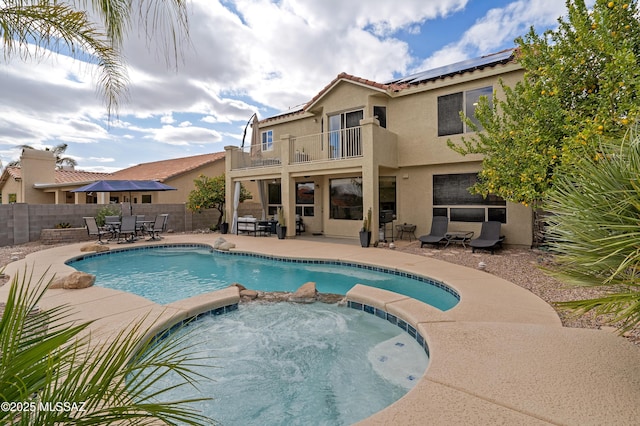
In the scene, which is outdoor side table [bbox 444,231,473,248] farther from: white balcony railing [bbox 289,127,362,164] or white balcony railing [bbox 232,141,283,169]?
white balcony railing [bbox 232,141,283,169]

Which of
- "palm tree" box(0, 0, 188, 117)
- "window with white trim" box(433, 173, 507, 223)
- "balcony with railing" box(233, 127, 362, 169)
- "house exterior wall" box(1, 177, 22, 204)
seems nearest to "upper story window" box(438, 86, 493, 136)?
"window with white trim" box(433, 173, 507, 223)

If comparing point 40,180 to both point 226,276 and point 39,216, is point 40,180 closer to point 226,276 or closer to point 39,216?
point 39,216

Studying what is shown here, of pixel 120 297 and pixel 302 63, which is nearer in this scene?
pixel 120 297

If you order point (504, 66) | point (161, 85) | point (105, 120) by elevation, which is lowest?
point (105, 120)

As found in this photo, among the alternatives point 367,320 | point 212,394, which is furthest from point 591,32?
point 212,394

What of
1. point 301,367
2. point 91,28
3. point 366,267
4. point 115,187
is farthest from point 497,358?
point 115,187

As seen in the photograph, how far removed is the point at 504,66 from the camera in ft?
37.0

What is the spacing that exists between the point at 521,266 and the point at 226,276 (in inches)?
314

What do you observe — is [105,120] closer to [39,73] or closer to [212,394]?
[39,73]

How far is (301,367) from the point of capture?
14.6ft

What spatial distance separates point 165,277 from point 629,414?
9.58m

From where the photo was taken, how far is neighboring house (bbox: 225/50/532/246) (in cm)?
1216

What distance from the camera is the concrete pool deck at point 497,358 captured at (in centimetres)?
263

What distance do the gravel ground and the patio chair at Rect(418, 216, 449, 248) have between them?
362mm
